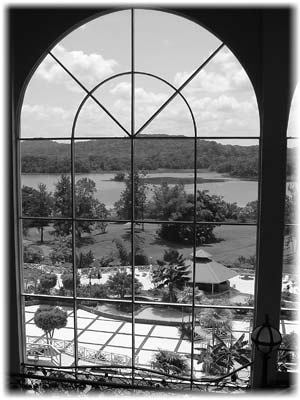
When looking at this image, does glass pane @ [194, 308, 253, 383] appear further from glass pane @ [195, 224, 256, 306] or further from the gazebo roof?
the gazebo roof

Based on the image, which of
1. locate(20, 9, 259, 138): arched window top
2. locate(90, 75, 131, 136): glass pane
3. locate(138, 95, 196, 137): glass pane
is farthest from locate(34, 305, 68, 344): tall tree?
locate(138, 95, 196, 137): glass pane

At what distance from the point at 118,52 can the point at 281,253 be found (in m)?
5.52

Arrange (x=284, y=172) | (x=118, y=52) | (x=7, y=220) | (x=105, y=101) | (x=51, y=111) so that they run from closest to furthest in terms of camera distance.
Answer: (x=284, y=172) → (x=7, y=220) → (x=105, y=101) → (x=118, y=52) → (x=51, y=111)

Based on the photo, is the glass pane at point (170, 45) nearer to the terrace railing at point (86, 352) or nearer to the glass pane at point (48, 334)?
the glass pane at point (48, 334)

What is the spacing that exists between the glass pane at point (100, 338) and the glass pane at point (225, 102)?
4.65 m

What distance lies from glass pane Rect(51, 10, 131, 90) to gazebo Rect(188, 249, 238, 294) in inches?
170

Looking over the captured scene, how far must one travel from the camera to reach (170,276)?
434 inches

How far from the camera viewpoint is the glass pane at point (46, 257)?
9508 millimetres

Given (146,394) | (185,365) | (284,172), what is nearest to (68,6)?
(284,172)

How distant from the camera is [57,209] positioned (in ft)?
32.5

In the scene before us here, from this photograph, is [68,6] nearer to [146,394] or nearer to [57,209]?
[57,209]

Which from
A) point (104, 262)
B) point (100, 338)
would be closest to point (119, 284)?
point (104, 262)

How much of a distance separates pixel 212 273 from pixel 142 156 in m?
3.10

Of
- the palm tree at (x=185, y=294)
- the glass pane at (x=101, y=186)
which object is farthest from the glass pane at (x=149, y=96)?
the palm tree at (x=185, y=294)
